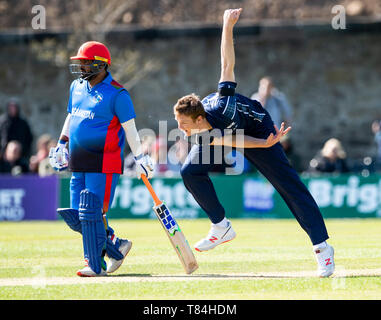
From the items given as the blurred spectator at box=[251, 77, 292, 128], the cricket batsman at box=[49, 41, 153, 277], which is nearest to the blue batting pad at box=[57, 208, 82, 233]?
the cricket batsman at box=[49, 41, 153, 277]

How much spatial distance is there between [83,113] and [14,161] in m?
10.4

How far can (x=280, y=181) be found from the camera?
8062mm

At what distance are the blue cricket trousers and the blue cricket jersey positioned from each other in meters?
0.71

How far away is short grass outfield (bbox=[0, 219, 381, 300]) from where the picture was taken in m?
6.86

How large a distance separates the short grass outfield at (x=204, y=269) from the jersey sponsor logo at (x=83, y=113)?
4.91ft

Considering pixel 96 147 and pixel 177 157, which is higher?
pixel 96 147

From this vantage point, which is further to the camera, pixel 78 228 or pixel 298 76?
pixel 298 76

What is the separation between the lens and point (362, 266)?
856cm

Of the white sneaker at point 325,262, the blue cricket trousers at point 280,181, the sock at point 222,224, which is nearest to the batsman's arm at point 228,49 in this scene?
the blue cricket trousers at point 280,181

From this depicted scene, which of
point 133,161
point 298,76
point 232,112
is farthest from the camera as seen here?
point 298,76

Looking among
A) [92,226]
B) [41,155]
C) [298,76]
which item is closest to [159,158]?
[41,155]

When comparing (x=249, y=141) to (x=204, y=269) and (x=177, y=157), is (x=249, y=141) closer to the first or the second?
(x=204, y=269)
